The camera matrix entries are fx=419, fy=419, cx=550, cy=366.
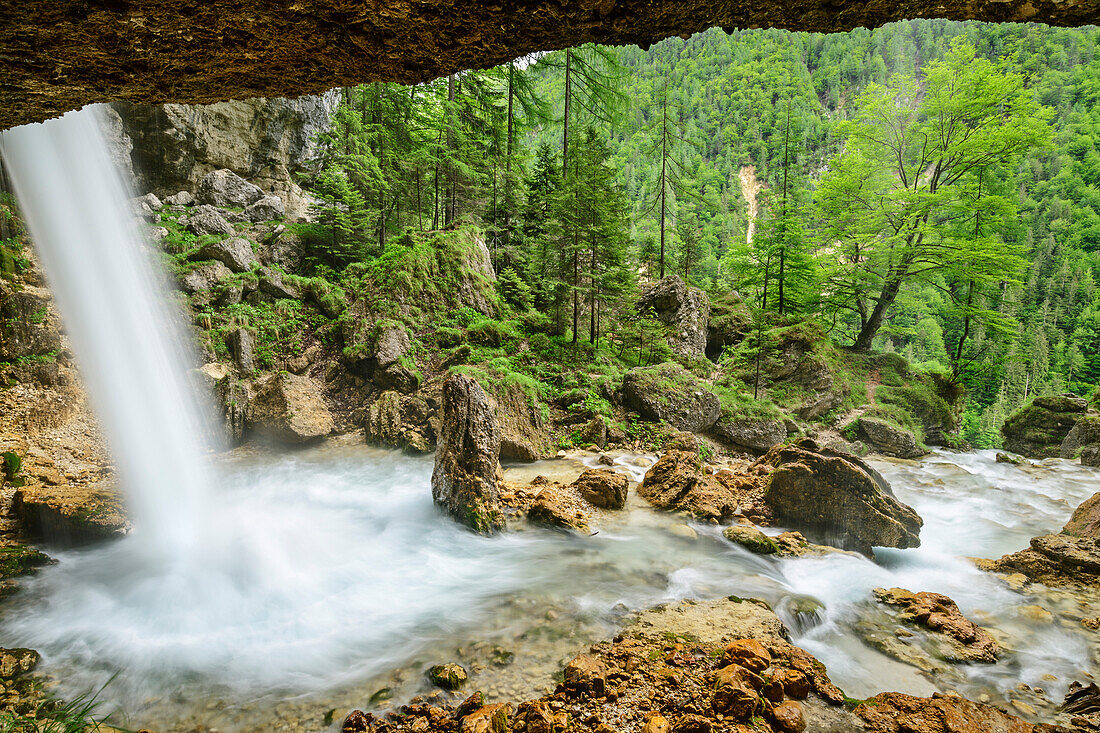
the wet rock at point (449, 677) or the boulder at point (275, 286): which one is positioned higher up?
the boulder at point (275, 286)

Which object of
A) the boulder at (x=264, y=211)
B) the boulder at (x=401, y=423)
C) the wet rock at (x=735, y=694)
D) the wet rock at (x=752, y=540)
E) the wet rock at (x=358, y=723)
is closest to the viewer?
the wet rock at (x=735, y=694)

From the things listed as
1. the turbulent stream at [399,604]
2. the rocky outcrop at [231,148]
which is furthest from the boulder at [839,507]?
the rocky outcrop at [231,148]

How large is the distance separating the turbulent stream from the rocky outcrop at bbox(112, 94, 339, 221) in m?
13.4

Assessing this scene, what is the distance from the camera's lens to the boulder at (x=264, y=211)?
1585 centimetres

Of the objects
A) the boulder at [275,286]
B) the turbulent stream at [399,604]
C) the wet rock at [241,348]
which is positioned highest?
the boulder at [275,286]

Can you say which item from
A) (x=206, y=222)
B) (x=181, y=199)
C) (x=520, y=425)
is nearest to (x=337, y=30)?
(x=520, y=425)

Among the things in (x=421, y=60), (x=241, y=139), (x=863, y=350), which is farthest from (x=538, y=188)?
(x=421, y=60)

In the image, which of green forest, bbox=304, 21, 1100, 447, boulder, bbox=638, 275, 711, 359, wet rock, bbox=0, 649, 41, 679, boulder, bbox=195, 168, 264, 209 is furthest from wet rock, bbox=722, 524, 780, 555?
boulder, bbox=195, 168, 264, 209

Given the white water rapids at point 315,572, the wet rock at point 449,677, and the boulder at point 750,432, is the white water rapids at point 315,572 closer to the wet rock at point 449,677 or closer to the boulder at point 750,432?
the wet rock at point 449,677

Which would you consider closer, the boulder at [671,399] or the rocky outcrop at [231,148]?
the boulder at [671,399]

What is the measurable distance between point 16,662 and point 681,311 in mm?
18440

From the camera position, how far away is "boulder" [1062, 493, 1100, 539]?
6938mm

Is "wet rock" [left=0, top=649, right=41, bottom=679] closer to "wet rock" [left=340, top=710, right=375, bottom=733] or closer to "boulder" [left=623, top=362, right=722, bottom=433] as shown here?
"wet rock" [left=340, top=710, right=375, bottom=733]

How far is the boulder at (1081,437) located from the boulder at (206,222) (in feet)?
100
